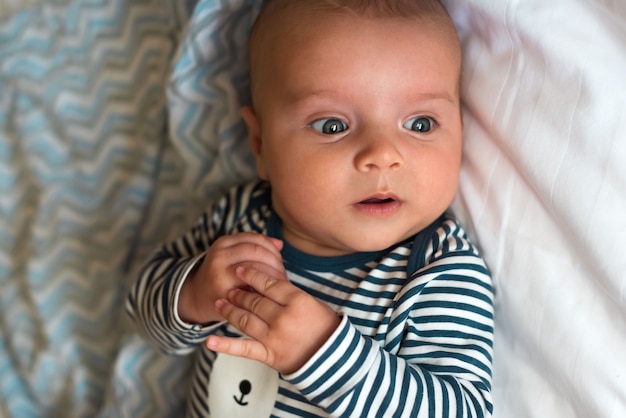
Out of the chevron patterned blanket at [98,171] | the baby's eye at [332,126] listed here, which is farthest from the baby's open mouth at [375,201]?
the chevron patterned blanket at [98,171]

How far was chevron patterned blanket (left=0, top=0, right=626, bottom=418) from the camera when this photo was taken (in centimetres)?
88

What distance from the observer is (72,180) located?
4.95 feet

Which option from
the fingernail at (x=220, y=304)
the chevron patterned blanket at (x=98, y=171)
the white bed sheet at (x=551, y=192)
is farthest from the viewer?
the chevron patterned blanket at (x=98, y=171)

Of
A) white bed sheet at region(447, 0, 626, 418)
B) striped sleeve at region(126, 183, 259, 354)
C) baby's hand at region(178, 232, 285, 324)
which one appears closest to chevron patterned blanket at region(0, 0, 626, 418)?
white bed sheet at region(447, 0, 626, 418)

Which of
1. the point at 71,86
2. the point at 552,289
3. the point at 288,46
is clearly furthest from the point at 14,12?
the point at 552,289

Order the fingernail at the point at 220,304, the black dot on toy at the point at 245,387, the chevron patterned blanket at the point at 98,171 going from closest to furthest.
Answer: the fingernail at the point at 220,304 → the black dot on toy at the point at 245,387 → the chevron patterned blanket at the point at 98,171

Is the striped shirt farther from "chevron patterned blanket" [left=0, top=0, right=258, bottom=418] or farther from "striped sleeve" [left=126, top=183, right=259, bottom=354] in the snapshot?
"chevron patterned blanket" [left=0, top=0, right=258, bottom=418]

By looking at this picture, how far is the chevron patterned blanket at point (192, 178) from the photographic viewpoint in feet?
2.89

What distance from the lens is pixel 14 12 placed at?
1644 millimetres

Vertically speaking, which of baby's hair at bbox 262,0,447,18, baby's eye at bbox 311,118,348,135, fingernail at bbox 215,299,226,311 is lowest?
fingernail at bbox 215,299,226,311

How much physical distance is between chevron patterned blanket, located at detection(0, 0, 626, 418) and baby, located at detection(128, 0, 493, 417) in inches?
2.5

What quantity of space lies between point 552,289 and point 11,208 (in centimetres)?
114

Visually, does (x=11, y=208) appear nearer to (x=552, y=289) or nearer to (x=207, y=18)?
(x=207, y=18)

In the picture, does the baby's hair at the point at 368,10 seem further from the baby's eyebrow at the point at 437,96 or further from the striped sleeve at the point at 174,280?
the striped sleeve at the point at 174,280
